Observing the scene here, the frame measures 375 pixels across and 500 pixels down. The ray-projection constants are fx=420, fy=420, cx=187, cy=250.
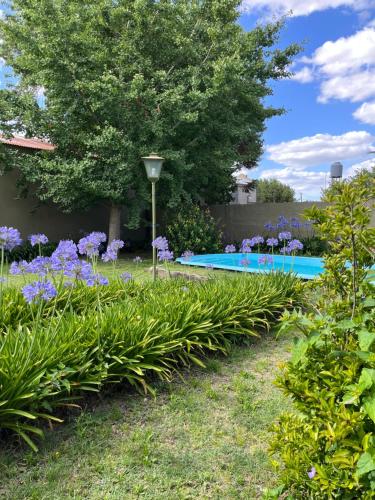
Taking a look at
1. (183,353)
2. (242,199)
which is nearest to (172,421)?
(183,353)

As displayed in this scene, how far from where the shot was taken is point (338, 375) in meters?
1.62

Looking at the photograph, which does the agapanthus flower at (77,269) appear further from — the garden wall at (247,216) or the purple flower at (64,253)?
the garden wall at (247,216)

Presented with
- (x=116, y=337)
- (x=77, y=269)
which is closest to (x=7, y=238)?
(x=77, y=269)

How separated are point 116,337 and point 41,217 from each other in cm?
1166

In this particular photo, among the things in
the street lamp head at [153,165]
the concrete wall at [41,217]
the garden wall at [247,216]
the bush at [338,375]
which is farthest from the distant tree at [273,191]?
the bush at [338,375]

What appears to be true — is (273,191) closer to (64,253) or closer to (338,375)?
(64,253)

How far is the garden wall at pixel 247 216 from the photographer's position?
48.2ft

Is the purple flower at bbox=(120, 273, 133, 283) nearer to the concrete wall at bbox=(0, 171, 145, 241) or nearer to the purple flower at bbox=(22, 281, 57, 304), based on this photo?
the purple flower at bbox=(22, 281, 57, 304)

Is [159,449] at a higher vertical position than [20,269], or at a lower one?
lower

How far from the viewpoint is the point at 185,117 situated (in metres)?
10.4

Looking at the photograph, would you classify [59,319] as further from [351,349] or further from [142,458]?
[351,349]

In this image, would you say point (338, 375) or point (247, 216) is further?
point (247, 216)

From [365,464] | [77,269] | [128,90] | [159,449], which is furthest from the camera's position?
[128,90]

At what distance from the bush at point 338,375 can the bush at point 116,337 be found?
39 cm
